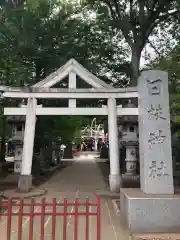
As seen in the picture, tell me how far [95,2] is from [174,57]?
22.5 ft

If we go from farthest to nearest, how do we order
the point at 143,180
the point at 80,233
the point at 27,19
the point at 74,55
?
the point at 74,55
the point at 27,19
the point at 143,180
the point at 80,233

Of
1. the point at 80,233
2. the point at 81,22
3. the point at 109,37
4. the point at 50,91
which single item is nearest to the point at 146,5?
the point at 109,37

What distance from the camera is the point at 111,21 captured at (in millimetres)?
15906

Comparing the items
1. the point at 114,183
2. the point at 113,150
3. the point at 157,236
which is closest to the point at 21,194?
the point at 114,183

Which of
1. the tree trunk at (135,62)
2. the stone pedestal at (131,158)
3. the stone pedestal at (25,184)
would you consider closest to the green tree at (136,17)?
the tree trunk at (135,62)

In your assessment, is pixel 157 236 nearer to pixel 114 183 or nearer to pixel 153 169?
pixel 153 169

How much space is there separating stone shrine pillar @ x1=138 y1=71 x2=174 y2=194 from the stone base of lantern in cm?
60

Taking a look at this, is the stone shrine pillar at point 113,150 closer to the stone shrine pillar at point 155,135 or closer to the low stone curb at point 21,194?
the low stone curb at point 21,194

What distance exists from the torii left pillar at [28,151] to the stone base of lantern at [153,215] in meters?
6.06

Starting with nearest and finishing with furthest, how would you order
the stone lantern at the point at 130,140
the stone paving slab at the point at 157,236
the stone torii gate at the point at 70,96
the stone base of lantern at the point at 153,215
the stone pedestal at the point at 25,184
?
the stone paving slab at the point at 157,236 → the stone base of lantern at the point at 153,215 → the stone pedestal at the point at 25,184 → the stone torii gate at the point at 70,96 → the stone lantern at the point at 130,140

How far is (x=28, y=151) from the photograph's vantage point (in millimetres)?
10648

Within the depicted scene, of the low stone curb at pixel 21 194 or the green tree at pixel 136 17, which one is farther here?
the green tree at pixel 136 17

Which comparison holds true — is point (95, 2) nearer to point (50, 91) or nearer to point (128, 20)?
point (128, 20)

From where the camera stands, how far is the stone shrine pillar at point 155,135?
594cm
